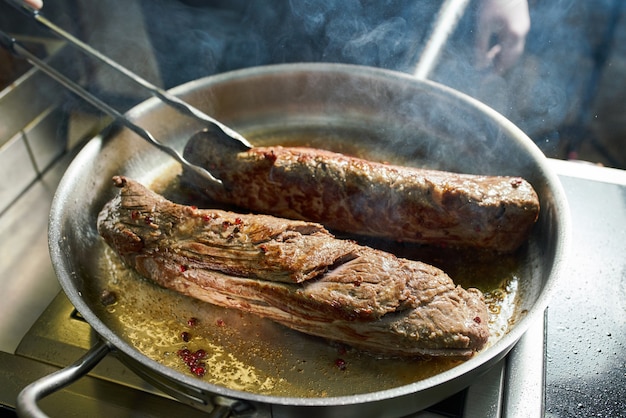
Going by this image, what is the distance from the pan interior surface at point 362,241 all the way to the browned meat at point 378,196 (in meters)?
0.12

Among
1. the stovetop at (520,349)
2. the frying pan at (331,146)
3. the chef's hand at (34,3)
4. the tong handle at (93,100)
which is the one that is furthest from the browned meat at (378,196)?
Result: the chef's hand at (34,3)

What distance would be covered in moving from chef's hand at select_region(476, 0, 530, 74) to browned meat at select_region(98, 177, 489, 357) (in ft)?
7.69

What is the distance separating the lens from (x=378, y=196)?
8.34 feet

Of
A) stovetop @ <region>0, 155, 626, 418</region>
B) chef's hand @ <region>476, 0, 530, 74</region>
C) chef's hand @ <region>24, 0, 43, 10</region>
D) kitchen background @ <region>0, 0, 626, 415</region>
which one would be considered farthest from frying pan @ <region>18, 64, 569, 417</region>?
chef's hand @ <region>476, 0, 530, 74</region>

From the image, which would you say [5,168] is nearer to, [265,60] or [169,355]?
[169,355]

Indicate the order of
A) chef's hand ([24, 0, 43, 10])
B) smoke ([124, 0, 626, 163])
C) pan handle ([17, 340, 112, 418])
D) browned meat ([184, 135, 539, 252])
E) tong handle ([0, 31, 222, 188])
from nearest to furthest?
pan handle ([17, 340, 112, 418]) < browned meat ([184, 135, 539, 252]) < tong handle ([0, 31, 222, 188]) < chef's hand ([24, 0, 43, 10]) < smoke ([124, 0, 626, 163])

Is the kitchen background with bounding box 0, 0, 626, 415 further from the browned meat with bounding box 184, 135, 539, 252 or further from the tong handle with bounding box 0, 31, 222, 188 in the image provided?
the browned meat with bounding box 184, 135, 539, 252

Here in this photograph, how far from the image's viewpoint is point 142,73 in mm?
4270

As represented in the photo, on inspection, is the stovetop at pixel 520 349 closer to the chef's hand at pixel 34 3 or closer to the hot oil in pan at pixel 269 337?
the hot oil in pan at pixel 269 337

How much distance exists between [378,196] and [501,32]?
2.26m

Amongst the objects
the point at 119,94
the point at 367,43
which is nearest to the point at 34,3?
the point at 119,94

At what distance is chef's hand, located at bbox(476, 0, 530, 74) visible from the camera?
3.88 meters

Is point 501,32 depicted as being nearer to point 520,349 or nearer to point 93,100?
point 520,349

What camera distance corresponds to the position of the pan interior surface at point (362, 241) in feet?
7.09
